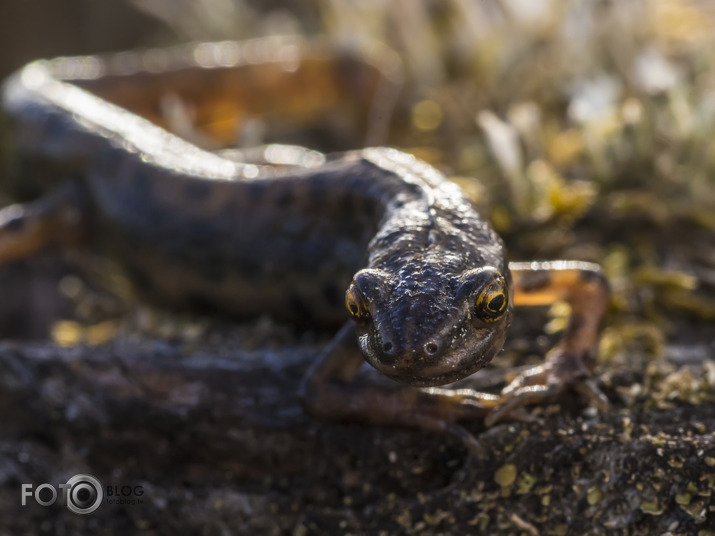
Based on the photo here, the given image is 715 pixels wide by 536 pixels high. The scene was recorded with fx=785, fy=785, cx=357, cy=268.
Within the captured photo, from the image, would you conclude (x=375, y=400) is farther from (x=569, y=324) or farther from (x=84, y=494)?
(x=84, y=494)

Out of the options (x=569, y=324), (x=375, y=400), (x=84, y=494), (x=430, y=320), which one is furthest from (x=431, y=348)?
(x=84, y=494)

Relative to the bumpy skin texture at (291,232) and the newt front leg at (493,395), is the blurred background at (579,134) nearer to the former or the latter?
the newt front leg at (493,395)

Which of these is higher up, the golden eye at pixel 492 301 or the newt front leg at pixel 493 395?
the golden eye at pixel 492 301

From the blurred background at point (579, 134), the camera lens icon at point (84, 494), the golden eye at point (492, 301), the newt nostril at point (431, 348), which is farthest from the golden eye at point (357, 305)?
the camera lens icon at point (84, 494)

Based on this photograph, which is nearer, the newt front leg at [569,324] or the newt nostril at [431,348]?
the newt nostril at [431,348]

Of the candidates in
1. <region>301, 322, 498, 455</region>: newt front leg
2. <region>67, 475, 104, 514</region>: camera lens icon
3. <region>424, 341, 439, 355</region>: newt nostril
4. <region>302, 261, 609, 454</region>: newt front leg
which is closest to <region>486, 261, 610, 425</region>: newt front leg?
<region>302, 261, 609, 454</region>: newt front leg

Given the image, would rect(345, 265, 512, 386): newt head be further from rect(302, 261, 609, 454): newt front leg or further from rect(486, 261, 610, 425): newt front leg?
rect(486, 261, 610, 425): newt front leg

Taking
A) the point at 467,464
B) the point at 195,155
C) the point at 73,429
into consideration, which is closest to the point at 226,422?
the point at 73,429
